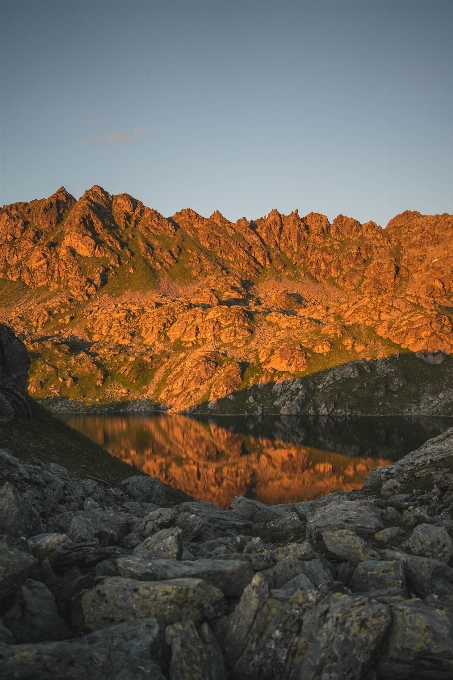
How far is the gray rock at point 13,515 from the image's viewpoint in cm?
1518

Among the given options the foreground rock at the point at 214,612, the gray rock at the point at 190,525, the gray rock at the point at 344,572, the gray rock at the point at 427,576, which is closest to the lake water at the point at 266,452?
the gray rock at the point at 190,525

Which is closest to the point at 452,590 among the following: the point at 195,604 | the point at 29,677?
the point at 195,604

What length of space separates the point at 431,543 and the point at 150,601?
1238 centimetres

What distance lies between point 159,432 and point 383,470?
132800 millimetres

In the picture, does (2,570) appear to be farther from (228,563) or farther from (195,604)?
(228,563)

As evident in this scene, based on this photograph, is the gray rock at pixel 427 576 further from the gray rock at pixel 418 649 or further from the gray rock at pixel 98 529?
the gray rock at pixel 98 529

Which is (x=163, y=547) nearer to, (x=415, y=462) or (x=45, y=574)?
(x=45, y=574)

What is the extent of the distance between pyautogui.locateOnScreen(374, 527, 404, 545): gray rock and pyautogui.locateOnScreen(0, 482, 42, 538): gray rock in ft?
51.1

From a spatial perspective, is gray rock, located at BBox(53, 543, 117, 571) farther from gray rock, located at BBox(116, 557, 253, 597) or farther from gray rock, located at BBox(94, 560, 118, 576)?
gray rock, located at BBox(116, 557, 253, 597)

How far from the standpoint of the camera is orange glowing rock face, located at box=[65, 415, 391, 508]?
91.8 m

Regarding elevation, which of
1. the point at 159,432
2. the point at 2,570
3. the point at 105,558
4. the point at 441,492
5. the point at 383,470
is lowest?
the point at 159,432

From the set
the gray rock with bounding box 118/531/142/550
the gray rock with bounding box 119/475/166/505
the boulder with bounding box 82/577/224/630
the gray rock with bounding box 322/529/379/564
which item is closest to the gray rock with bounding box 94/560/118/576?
the boulder with bounding box 82/577/224/630

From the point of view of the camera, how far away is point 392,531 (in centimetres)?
2011

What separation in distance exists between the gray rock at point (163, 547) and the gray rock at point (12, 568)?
448 cm
